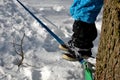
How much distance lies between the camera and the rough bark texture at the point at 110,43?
1.75 m

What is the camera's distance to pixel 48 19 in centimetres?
494

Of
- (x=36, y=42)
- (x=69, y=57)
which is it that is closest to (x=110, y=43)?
(x=69, y=57)

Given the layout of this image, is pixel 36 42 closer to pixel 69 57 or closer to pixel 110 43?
pixel 69 57

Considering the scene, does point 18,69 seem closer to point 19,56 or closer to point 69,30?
point 19,56

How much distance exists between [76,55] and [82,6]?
1.61 feet

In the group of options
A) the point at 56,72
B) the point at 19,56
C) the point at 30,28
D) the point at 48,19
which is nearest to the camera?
the point at 56,72

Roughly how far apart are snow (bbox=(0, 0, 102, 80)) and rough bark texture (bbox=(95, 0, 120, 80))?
4.65 ft

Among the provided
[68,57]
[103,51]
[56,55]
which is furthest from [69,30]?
[103,51]

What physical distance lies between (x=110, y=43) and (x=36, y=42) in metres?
2.32

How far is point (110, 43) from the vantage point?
1.80 m

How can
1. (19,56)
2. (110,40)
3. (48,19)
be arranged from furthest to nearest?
(48,19) → (19,56) → (110,40)

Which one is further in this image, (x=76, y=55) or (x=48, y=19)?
(x=48, y=19)

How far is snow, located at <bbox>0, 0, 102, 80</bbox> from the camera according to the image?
3318 millimetres

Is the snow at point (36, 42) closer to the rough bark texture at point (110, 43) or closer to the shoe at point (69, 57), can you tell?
the shoe at point (69, 57)
